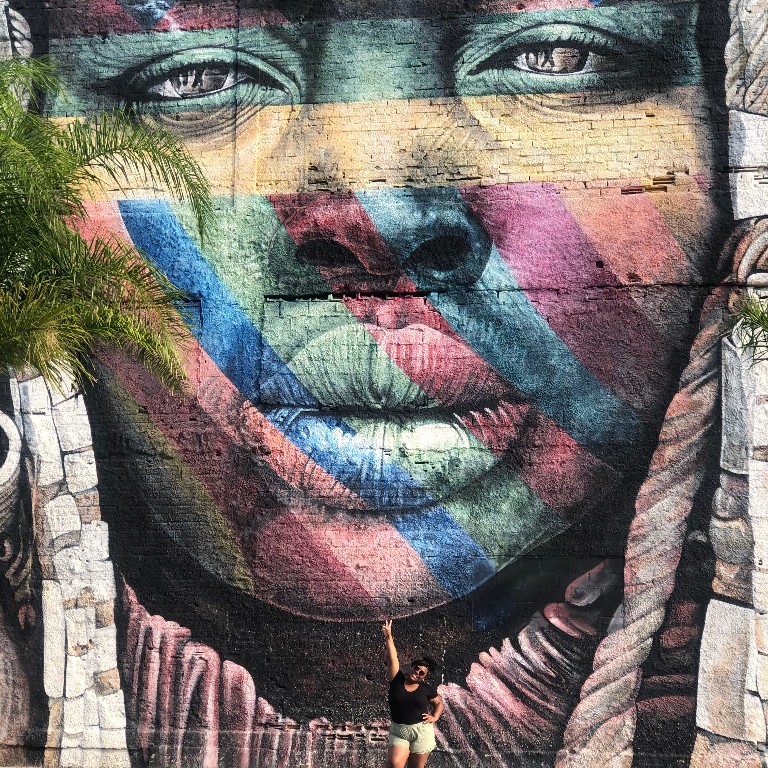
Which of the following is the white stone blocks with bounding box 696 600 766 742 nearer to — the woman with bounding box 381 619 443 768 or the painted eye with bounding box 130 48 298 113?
the woman with bounding box 381 619 443 768

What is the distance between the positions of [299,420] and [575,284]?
2325 mm

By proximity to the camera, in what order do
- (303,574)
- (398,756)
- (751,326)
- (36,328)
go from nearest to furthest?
1. (36,328)
2. (398,756)
3. (751,326)
4. (303,574)

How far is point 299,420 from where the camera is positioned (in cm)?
764

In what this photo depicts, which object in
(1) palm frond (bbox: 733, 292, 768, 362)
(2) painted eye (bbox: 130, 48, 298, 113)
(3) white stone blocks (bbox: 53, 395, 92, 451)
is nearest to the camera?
(1) palm frond (bbox: 733, 292, 768, 362)

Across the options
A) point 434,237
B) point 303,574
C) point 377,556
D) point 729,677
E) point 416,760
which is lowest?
point 416,760

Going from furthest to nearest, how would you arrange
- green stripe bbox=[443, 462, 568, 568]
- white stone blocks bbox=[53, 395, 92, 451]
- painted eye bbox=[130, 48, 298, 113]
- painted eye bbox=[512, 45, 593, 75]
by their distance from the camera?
painted eye bbox=[130, 48, 298, 113] → white stone blocks bbox=[53, 395, 92, 451] → painted eye bbox=[512, 45, 593, 75] → green stripe bbox=[443, 462, 568, 568]

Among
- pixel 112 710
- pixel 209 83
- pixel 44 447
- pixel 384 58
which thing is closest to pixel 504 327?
pixel 384 58

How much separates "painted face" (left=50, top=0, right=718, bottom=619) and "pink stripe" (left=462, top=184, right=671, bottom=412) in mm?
16

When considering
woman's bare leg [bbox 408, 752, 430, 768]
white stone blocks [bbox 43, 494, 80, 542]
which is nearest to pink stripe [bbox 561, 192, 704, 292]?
woman's bare leg [bbox 408, 752, 430, 768]

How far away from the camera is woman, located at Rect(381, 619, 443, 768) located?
582 centimetres

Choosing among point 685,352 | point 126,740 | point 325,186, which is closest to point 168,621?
point 126,740

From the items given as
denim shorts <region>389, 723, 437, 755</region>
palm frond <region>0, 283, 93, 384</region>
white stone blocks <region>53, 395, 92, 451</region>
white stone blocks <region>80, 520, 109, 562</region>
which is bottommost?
denim shorts <region>389, 723, 437, 755</region>

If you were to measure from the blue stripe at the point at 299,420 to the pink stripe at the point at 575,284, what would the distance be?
162cm

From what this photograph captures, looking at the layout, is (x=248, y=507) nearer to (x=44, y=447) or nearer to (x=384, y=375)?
(x=384, y=375)
